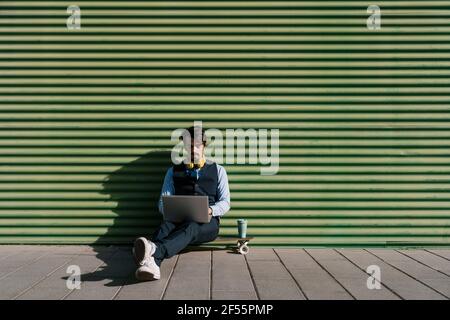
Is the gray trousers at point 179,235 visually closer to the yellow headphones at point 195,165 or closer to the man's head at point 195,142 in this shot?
the yellow headphones at point 195,165

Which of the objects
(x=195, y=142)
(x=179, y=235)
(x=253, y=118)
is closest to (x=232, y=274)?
(x=179, y=235)

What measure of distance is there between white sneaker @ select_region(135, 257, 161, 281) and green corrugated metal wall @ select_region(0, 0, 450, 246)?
1.55 metres

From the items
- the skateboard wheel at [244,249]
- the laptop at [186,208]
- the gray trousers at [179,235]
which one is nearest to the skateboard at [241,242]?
the skateboard wheel at [244,249]

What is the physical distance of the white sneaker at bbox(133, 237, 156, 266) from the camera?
3797 mm

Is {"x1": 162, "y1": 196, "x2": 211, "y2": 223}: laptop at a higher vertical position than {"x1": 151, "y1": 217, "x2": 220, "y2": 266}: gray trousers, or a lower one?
higher

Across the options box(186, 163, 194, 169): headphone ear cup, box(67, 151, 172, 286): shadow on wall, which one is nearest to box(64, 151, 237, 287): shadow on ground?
box(67, 151, 172, 286): shadow on wall

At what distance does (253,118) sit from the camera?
534cm

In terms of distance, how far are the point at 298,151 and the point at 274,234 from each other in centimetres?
114

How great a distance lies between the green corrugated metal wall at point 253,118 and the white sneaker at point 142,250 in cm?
153

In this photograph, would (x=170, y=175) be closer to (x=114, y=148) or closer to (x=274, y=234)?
(x=114, y=148)

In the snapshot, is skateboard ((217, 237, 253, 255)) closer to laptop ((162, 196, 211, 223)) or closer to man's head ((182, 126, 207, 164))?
laptop ((162, 196, 211, 223))

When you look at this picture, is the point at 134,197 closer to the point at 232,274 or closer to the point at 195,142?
the point at 195,142

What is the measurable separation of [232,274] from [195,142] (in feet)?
5.45
